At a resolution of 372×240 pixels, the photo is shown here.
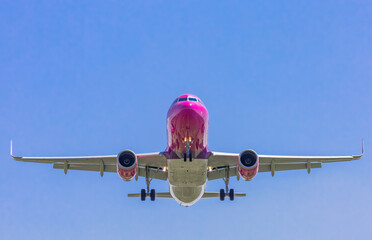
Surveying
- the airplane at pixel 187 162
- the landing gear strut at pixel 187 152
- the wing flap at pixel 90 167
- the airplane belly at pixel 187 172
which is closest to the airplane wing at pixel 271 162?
the airplane at pixel 187 162

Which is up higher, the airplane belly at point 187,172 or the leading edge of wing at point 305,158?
the leading edge of wing at point 305,158

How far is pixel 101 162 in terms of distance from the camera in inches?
1307

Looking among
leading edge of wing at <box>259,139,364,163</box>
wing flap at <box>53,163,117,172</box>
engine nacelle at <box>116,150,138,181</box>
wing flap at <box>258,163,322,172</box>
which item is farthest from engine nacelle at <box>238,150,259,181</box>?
wing flap at <box>53,163,117,172</box>

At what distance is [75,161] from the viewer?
109 ft

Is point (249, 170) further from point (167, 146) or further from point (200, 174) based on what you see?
point (167, 146)

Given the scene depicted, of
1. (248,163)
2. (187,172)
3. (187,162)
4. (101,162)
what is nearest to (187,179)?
(187,172)

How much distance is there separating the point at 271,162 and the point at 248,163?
429 centimetres

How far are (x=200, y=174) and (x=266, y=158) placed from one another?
4.72 m

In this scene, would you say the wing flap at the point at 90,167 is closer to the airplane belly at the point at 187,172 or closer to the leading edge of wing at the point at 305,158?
the airplane belly at the point at 187,172

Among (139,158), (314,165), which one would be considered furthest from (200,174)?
(314,165)

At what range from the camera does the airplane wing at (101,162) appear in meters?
32.2

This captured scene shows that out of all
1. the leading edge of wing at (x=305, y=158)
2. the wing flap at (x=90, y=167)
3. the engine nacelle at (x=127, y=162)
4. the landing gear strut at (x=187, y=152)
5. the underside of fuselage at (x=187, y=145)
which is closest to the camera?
the underside of fuselage at (x=187, y=145)

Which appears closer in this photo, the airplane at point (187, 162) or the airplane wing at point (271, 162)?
the airplane at point (187, 162)

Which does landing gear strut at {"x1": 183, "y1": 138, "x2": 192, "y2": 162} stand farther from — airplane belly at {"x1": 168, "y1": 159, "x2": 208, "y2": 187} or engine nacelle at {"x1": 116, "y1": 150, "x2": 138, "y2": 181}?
engine nacelle at {"x1": 116, "y1": 150, "x2": 138, "y2": 181}
